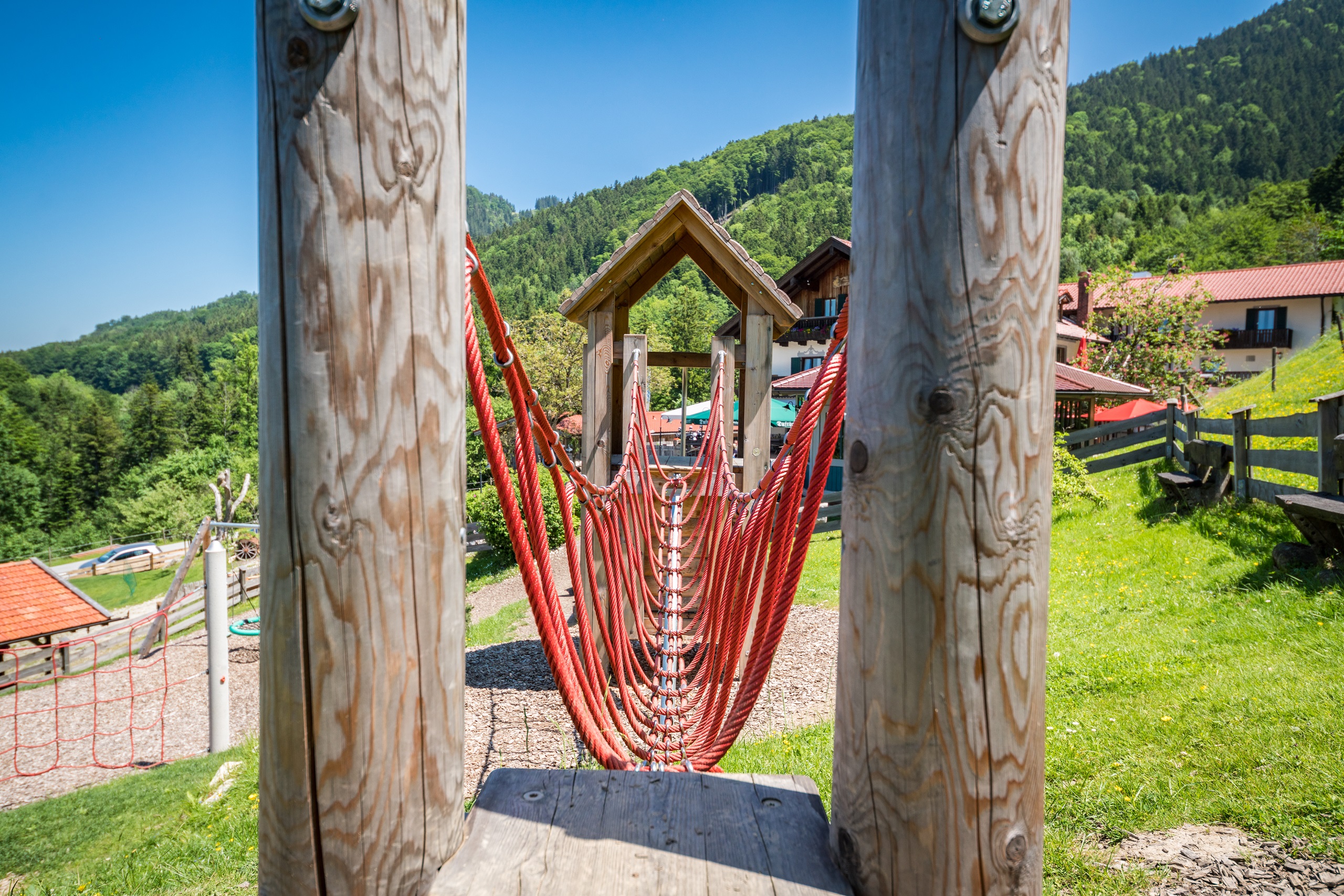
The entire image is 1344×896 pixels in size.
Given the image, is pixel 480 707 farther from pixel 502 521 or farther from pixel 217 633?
pixel 502 521

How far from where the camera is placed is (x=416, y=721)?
107 centimetres

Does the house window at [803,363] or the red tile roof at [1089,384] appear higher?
the house window at [803,363]

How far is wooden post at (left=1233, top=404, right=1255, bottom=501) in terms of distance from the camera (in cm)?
648

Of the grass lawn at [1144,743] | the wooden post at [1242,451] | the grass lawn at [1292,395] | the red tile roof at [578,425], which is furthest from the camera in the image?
the red tile roof at [578,425]

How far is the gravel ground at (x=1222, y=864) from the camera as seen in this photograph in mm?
2199

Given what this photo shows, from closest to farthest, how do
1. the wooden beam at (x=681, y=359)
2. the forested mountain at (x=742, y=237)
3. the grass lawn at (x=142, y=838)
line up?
the grass lawn at (x=142, y=838)
the wooden beam at (x=681, y=359)
the forested mountain at (x=742, y=237)

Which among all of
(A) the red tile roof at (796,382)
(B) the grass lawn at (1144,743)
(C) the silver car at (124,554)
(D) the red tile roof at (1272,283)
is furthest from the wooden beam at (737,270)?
(C) the silver car at (124,554)

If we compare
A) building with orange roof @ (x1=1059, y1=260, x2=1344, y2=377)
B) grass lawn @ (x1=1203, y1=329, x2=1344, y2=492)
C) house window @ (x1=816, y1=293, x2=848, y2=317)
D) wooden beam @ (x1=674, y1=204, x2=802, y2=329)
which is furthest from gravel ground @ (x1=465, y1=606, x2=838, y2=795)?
building with orange roof @ (x1=1059, y1=260, x2=1344, y2=377)

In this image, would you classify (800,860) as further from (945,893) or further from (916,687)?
(916,687)

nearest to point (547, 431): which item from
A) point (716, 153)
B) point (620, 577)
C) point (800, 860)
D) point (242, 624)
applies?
point (800, 860)

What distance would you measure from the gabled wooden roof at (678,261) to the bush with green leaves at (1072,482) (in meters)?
5.33

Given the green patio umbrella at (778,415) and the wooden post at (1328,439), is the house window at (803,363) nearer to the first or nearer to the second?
the green patio umbrella at (778,415)

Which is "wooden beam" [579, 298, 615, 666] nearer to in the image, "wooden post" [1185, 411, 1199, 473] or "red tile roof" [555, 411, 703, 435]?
"wooden post" [1185, 411, 1199, 473]

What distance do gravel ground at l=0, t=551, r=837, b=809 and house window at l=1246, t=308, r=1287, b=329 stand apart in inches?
1479
